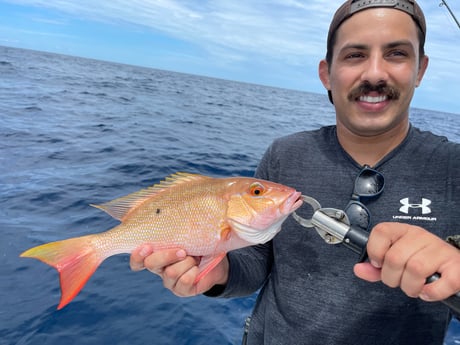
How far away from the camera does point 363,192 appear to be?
7.38 ft

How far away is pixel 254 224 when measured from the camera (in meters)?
2.13

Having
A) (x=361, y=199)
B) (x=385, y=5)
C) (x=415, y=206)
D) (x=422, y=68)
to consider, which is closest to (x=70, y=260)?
(x=361, y=199)

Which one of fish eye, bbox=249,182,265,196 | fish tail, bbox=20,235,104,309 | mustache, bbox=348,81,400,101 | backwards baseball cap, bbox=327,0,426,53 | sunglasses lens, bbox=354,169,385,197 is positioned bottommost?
fish tail, bbox=20,235,104,309

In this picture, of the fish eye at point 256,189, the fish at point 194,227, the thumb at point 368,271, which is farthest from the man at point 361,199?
the thumb at point 368,271

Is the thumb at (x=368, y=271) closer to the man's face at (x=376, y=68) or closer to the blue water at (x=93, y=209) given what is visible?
the man's face at (x=376, y=68)

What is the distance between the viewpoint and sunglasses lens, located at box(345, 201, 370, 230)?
2.15 meters

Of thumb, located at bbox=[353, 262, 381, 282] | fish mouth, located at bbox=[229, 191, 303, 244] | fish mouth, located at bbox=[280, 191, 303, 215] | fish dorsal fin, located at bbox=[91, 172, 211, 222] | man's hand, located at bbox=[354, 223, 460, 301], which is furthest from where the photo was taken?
fish dorsal fin, located at bbox=[91, 172, 211, 222]

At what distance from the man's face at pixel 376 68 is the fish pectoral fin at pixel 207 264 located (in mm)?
1314

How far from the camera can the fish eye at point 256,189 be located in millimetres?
2217

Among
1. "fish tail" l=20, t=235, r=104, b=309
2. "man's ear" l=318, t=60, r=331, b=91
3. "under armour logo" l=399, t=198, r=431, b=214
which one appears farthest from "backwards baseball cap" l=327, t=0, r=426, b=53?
"fish tail" l=20, t=235, r=104, b=309

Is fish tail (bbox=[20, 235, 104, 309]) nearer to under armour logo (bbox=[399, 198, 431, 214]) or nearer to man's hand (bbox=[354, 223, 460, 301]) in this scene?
man's hand (bbox=[354, 223, 460, 301])

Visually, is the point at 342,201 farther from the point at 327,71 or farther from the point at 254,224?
the point at 327,71

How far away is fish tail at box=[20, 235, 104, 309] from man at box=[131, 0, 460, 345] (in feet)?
1.04

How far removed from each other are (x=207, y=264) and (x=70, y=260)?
903 mm
